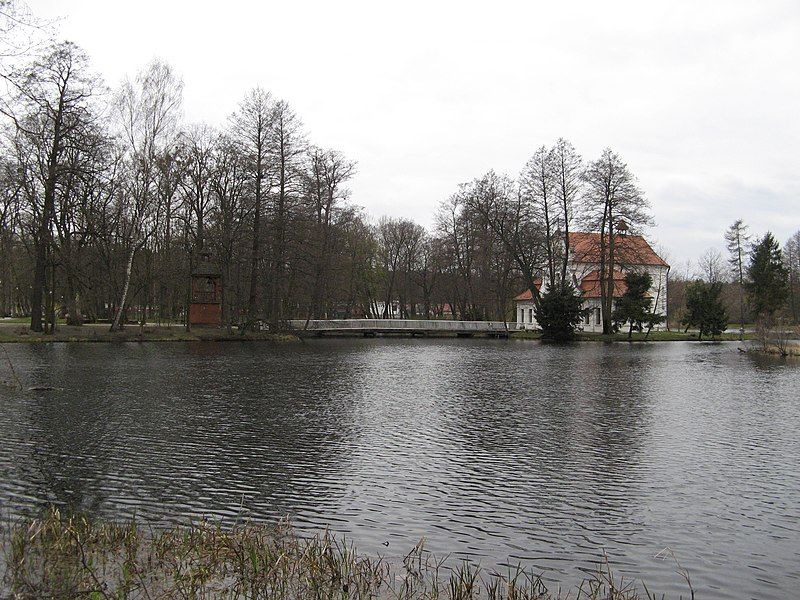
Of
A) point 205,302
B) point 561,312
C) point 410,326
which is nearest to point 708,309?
point 561,312

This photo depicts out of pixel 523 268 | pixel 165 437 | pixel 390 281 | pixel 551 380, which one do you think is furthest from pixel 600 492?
pixel 390 281

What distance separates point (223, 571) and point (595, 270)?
5116 centimetres

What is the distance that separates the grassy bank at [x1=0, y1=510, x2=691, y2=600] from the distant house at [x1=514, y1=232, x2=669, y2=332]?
45691 mm

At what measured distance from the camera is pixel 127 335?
3875cm

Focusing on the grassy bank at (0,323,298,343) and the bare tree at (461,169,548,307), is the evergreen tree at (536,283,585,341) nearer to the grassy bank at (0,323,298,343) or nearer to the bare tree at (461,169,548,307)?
the bare tree at (461,169,548,307)

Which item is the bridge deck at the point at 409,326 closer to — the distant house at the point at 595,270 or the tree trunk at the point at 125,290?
the distant house at the point at 595,270

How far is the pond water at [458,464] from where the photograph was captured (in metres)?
7.52

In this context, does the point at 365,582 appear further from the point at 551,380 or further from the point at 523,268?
the point at 523,268

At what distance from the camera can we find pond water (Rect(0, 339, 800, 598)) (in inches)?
296

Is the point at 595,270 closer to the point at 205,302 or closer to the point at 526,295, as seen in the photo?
the point at 526,295

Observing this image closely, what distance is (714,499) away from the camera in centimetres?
921

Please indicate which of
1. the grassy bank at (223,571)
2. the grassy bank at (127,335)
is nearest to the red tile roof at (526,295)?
the grassy bank at (127,335)

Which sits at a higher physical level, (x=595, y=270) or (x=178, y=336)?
(x=595, y=270)

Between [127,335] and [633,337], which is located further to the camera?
[633,337]
